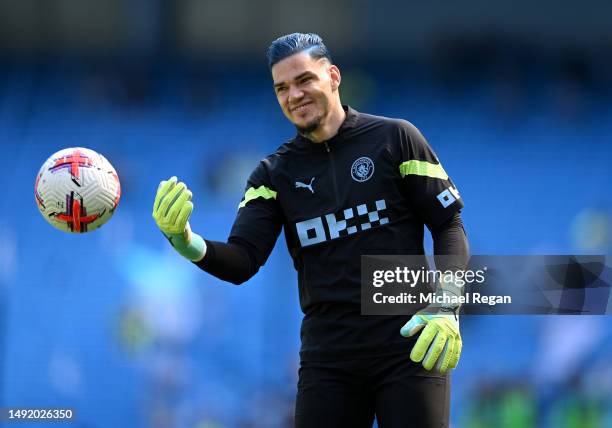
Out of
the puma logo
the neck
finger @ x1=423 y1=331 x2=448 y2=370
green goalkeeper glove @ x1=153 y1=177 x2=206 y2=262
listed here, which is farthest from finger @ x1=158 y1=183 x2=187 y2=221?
finger @ x1=423 y1=331 x2=448 y2=370

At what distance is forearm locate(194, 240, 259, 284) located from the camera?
3.87 meters

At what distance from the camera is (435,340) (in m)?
3.62

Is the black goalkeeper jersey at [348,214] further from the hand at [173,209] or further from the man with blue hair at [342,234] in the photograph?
the hand at [173,209]

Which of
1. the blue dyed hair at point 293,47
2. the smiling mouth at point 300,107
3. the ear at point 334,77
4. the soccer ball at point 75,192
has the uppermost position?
the blue dyed hair at point 293,47

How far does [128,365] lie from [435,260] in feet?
15.7

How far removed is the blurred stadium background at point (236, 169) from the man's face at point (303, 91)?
14.0ft

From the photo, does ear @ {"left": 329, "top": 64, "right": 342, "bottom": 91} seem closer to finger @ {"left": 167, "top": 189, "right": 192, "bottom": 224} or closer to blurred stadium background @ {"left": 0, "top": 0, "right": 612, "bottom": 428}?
finger @ {"left": 167, "top": 189, "right": 192, "bottom": 224}

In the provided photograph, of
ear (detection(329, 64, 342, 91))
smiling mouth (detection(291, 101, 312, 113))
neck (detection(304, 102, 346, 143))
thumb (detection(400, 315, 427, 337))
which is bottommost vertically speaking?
thumb (detection(400, 315, 427, 337))

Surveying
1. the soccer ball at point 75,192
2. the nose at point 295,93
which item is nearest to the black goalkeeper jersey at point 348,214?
the nose at point 295,93

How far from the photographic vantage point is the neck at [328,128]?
4066 millimetres

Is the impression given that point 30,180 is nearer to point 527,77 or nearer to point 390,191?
point 527,77

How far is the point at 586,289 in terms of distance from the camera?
5910 millimetres

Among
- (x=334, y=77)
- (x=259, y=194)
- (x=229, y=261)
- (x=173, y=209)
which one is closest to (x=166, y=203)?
(x=173, y=209)

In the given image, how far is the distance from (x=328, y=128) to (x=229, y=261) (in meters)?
0.69
